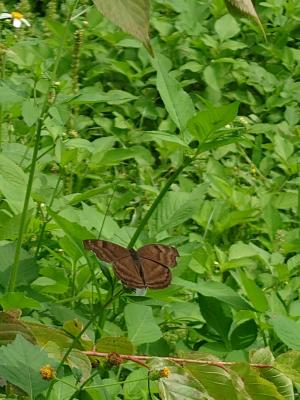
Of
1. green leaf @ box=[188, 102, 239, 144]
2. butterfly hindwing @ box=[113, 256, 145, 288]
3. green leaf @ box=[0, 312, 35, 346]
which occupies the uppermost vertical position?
green leaf @ box=[188, 102, 239, 144]

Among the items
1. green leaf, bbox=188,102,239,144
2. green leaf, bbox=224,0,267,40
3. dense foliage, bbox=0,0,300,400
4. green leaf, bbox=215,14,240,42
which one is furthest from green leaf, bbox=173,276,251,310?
green leaf, bbox=215,14,240,42

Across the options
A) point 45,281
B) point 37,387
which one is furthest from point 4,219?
point 37,387

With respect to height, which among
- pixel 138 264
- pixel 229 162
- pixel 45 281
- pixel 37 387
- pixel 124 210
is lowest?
pixel 229 162

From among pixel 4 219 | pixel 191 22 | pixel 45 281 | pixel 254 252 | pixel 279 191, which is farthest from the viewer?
pixel 191 22

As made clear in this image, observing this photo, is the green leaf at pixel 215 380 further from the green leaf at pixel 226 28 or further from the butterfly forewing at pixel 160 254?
the green leaf at pixel 226 28

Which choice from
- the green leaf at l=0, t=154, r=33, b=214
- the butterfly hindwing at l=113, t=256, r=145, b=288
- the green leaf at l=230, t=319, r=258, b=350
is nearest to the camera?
the butterfly hindwing at l=113, t=256, r=145, b=288

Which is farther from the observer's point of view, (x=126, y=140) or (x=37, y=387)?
(x=126, y=140)

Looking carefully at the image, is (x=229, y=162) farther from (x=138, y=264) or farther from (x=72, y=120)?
(x=138, y=264)

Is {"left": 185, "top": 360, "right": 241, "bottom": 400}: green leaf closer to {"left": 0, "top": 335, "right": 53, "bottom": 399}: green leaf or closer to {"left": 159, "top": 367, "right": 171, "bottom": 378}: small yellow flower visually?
{"left": 159, "top": 367, "right": 171, "bottom": 378}: small yellow flower
